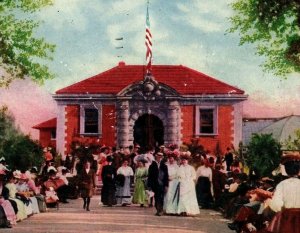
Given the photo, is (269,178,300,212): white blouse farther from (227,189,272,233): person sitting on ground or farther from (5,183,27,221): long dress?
(5,183,27,221): long dress

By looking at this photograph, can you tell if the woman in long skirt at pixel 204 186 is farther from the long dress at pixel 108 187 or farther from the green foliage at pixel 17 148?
the green foliage at pixel 17 148

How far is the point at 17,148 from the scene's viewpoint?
18.2 m

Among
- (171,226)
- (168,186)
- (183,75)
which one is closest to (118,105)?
(183,75)

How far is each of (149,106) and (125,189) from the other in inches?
306

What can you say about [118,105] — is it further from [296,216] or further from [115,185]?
[296,216]

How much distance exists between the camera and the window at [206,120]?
26562 mm

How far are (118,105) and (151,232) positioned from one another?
47.9 ft

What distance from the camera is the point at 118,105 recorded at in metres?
26.8

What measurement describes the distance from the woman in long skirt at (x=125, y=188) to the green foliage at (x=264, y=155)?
6.53 m

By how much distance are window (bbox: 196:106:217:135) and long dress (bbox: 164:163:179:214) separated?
366 inches

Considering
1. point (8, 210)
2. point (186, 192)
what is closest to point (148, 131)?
point (186, 192)

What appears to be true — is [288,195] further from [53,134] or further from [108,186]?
[53,134]

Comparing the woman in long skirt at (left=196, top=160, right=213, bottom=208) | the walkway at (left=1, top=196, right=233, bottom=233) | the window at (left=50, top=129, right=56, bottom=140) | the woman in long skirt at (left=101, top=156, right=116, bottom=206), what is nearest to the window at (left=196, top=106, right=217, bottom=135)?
the window at (left=50, top=129, right=56, bottom=140)

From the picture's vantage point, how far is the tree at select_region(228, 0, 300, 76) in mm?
17188
